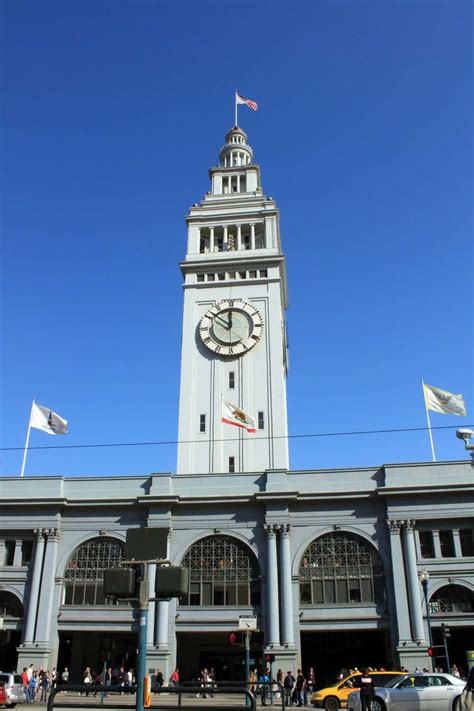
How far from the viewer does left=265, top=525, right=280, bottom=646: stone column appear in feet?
131

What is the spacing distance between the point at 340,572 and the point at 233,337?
79.2 feet

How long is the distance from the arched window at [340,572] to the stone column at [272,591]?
2.01 m

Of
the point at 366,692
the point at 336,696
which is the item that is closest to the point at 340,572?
the point at 336,696

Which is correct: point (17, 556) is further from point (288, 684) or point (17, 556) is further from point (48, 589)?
point (288, 684)

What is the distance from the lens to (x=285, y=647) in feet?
129

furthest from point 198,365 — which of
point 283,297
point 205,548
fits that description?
point 205,548

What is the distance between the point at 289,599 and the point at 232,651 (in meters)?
8.39

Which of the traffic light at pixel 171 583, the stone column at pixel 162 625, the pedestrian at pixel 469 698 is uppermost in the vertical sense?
the stone column at pixel 162 625

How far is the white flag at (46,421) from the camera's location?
48.1m

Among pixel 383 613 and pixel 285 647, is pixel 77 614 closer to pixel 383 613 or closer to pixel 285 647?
pixel 285 647

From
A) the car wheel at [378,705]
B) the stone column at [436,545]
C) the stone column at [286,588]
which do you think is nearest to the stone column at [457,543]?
the stone column at [436,545]

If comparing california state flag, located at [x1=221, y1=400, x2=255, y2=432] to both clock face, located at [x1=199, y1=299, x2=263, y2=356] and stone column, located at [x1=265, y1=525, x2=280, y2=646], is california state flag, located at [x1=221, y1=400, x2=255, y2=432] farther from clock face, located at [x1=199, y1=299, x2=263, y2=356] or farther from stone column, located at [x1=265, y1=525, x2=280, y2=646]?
stone column, located at [x1=265, y1=525, x2=280, y2=646]

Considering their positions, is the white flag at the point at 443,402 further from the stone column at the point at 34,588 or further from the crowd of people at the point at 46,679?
the stone column at the point at 34,588

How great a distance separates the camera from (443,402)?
46531mm
